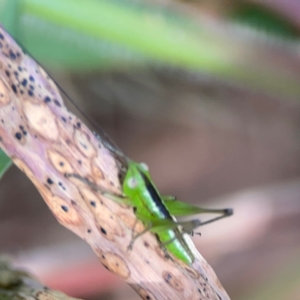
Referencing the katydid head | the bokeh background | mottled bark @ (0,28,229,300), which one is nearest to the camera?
mottled bark @ (0,28,229,300)

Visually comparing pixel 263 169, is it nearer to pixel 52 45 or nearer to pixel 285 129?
pixel 285 129

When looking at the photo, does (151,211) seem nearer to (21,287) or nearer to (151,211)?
(151,211)

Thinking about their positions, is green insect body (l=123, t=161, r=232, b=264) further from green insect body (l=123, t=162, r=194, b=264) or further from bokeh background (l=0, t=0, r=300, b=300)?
bokeh background (l=0, t=0, r=300, b=300)

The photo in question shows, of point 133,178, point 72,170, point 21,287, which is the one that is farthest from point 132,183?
point 21,287

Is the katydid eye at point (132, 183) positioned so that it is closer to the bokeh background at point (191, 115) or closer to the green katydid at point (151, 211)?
the green katydid at point (151, 211)

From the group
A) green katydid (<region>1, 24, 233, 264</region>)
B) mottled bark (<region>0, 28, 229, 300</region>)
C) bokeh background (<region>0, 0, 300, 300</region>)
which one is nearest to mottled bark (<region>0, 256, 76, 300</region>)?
bokeh background (<region>0, 0, 300, 300</region>)

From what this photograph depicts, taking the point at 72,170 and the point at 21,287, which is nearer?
the point at 72,170

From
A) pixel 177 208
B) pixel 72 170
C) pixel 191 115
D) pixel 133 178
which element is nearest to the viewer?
pixel 72 170
